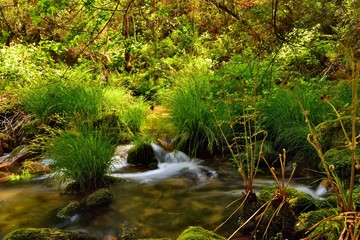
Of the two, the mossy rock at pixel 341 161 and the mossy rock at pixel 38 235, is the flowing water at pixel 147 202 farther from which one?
the mossy rock at pixel 38 235

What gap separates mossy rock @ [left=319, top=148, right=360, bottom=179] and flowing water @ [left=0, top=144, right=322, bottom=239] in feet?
1.32

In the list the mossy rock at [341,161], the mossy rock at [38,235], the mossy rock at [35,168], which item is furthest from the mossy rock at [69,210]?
the mossy rock at [341,161]

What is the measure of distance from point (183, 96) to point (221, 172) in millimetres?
1719

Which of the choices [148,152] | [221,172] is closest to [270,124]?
[221,172]

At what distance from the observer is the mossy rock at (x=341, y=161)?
4.07 m

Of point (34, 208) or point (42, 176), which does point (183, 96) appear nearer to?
point (42, 176)

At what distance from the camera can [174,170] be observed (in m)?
5.82

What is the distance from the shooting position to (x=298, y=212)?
3.48 meters

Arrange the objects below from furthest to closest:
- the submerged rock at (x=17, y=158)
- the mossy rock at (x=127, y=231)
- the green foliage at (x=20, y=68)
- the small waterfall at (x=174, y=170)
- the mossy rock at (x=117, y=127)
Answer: the green foliage at (x=20, y=68), the mossy rock at (x=117, y=127), the submerged rock at (x=17, y=158), the small waterfall at (x=174, y=170), the mossy rock at (x=127, y=231)

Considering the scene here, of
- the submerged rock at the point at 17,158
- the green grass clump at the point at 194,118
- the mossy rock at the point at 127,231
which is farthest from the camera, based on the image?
the submerged rock at the point at 17,158

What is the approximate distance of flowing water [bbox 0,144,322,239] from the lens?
400 centimetres

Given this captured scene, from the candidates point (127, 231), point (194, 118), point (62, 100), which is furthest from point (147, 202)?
point (62, 100)

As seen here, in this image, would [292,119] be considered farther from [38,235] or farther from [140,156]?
[38,235]

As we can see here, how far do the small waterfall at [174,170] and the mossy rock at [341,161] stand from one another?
168 cm
